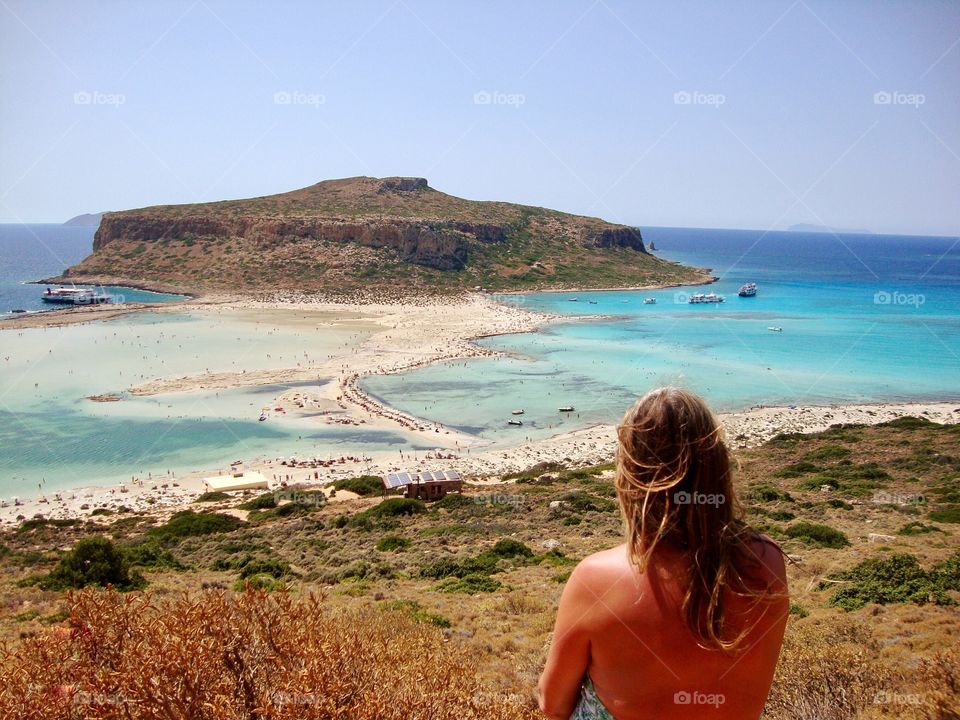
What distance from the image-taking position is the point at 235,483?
2203 cm

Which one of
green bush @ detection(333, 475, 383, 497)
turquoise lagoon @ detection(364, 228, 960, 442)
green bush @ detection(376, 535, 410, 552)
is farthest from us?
turquoise lagoon @ detection(364, 228, 960, 442)

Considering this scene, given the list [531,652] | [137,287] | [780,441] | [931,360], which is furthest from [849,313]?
[137,287]

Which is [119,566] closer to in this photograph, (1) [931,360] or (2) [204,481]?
(2) [204,481]

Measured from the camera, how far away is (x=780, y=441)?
84.7 ft

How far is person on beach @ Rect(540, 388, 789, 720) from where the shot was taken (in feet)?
5.51

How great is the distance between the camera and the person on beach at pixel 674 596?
168 centimetres

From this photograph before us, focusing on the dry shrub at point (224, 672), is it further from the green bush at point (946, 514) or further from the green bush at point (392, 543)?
the green bush at point (946, 514)

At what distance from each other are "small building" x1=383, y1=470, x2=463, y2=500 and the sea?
20.8 feet

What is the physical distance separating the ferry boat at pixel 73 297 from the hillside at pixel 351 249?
999 centimetres

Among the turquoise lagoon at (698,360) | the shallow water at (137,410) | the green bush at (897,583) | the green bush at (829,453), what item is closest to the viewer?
the green bush at (897,583)

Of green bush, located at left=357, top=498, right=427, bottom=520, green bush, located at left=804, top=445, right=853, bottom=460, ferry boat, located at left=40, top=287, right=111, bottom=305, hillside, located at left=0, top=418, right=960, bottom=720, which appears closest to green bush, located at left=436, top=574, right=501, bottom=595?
hillside, located at left=0, top=418, right=960, bottom=720

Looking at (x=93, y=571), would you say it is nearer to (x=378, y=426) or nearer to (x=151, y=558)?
(x=151, y=558)

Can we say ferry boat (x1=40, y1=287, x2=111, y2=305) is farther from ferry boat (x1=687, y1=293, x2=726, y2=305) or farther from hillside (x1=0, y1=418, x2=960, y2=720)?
ferry boat (x1=687, y1=293, x2=726, y2=305)

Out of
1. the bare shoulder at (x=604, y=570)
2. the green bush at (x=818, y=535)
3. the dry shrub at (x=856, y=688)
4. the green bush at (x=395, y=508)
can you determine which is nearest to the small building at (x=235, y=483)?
the green bush at (x=395, y=508)
